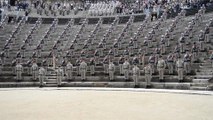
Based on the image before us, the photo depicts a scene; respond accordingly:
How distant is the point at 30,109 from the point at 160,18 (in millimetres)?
24325

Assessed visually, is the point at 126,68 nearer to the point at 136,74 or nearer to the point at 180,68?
the point at 136,74

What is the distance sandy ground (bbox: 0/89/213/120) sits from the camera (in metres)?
16.3

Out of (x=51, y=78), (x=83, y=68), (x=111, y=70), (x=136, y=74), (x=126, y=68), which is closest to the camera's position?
(x=136, y=74)

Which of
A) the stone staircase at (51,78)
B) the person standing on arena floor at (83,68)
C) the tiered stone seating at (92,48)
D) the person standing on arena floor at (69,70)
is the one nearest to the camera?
the tiered stone seating at (92,48)

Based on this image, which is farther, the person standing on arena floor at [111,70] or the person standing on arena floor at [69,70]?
the person standing on arena floor at [69,70]

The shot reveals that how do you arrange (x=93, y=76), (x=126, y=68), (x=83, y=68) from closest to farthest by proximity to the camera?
(x=126, y=68) → (x=83, y=68) → (x=93, y=76)

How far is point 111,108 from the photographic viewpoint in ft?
61.5

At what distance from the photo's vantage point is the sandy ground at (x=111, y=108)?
643 inches

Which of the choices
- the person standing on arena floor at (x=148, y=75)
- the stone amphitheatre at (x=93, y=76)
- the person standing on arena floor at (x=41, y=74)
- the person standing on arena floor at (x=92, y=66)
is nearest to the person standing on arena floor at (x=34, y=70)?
the stone amphitheatre at (x=93, y=76)

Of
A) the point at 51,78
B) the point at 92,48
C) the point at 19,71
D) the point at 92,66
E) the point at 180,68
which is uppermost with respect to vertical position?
the point at 92,48

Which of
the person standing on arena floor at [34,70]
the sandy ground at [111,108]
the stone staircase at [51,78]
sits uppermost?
the person standing on arena floor at [34,70]

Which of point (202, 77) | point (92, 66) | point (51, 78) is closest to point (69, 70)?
point (92, 66)

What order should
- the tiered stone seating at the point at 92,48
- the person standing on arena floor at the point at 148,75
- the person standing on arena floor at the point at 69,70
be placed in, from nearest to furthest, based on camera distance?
the tiered stone seating at the point at 92,48, the person standing on arena floor at the point at 148,75, the person standing on arena floor at the point at 69,70

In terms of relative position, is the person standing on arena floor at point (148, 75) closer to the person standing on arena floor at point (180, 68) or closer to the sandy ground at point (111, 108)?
the person standing on arena floor at point (180, 68)
